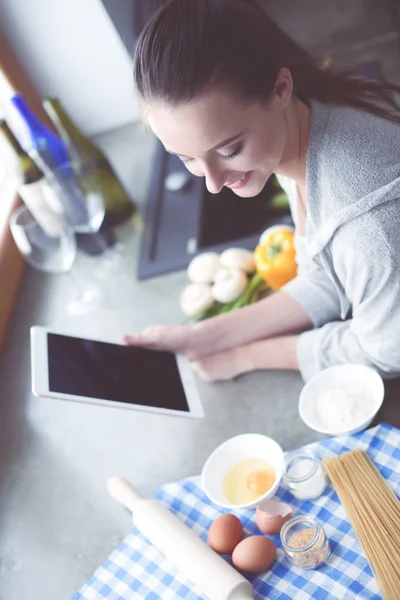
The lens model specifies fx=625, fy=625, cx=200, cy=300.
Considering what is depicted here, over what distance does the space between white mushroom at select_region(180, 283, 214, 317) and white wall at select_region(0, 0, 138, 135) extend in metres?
0.87

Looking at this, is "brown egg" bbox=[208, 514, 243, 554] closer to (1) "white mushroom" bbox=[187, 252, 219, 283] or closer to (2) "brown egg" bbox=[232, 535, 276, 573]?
(2) "brown egg" bbox=[232, 535, 276, 573]

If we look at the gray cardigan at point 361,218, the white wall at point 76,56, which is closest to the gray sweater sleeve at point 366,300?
the gray cardigan at point 361,218

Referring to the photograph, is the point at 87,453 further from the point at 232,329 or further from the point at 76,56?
the point at 76,56

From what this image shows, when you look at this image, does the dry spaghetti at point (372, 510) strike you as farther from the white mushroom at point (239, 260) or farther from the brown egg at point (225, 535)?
the white mushroom at point (239, 260)

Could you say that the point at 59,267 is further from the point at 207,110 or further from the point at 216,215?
the point at 207,110

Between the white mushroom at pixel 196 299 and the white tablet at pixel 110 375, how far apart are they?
0.16m

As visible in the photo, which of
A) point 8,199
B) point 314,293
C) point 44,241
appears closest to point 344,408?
point 314,293

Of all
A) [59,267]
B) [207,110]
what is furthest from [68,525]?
[207,110]

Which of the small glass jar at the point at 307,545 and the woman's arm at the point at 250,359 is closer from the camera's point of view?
the small glass jar at the point at 307,545

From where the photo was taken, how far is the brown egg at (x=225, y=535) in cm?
79

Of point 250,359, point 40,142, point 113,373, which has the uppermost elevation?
point 40,142

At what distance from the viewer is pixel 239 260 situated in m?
1.22

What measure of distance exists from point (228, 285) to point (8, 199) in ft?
2.39

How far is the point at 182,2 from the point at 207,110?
0.13 m
